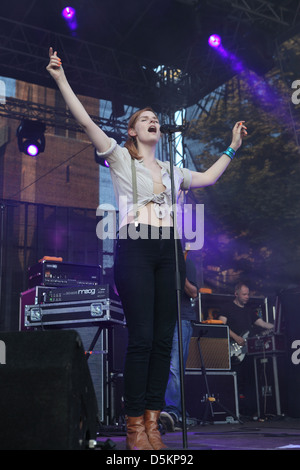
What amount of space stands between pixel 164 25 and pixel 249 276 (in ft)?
21.2

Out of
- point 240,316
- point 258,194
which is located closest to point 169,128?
point 240,316

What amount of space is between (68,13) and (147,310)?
21.9 ft

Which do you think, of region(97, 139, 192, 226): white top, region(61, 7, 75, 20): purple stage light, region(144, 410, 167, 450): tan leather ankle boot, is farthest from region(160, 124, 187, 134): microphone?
region(61, 7, 75, 20): purple stage light

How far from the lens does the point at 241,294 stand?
297 inches

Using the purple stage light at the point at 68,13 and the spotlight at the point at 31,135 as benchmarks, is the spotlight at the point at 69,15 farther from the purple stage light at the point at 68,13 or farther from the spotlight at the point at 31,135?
the spotlight at the point at 31,135

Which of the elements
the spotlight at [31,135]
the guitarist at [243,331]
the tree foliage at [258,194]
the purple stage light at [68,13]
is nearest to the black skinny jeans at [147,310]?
the guitarist at [243,331]

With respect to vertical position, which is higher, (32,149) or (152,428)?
(32,149)

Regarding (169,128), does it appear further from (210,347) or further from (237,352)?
(237,352)

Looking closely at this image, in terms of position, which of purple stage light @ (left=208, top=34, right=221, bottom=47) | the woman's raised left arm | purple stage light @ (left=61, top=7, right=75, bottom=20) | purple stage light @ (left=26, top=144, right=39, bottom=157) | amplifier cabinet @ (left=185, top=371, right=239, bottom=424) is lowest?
amplifier cabinet @ (left=185, top=371, right=239, bottom=424)

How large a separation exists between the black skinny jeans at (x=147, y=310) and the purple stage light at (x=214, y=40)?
6.77 metres

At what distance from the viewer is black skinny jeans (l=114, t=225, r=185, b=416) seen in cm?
236

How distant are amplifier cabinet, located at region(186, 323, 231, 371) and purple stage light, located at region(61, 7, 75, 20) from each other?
196 inches

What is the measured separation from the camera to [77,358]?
1933mm

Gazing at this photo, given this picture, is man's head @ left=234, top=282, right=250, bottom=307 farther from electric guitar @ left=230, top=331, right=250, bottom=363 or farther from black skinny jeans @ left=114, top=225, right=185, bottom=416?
black skinny jeans @ left=114, top=225, right=185, bottom=416
